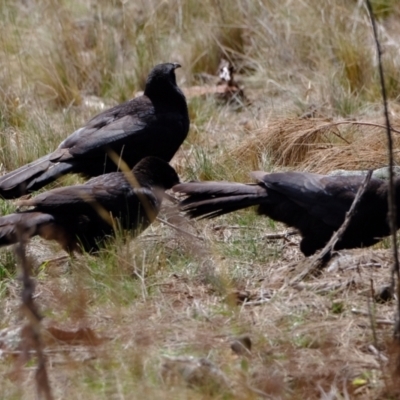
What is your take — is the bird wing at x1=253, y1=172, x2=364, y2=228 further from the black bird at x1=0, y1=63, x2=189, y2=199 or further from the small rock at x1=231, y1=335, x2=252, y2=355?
the small rock at x1=231, y1=335, x2=252, y2=355

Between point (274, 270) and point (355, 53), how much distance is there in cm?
402

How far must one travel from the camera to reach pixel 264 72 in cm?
904

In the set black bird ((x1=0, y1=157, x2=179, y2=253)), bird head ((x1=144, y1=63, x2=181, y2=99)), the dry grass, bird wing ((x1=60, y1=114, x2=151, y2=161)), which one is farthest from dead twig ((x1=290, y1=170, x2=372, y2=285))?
bird head ((x1=144, y1=63, x2=181, y2=99))

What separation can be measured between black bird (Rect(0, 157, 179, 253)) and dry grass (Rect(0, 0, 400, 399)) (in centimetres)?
15

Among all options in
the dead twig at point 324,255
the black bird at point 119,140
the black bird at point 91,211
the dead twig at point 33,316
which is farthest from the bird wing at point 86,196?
Answer: the dead twig at point 33,316

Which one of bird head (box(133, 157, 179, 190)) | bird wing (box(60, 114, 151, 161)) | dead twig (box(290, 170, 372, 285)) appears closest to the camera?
dead twig (box(290, 170, 372, 285))

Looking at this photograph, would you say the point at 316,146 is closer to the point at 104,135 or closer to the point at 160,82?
the point at 160,82

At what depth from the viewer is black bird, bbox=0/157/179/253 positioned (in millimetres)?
5418

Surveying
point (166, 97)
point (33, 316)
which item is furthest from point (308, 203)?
point (33, 316)

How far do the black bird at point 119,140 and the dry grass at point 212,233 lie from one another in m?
0.24

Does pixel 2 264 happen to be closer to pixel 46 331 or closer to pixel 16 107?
pixel 46 331

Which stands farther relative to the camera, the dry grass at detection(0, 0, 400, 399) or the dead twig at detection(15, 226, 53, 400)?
the dry grass at detection(0, 0, 400, 399)

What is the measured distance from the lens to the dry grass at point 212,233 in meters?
3.78

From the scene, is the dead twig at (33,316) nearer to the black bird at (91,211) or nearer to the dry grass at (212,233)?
the dry grass at (212,233)
